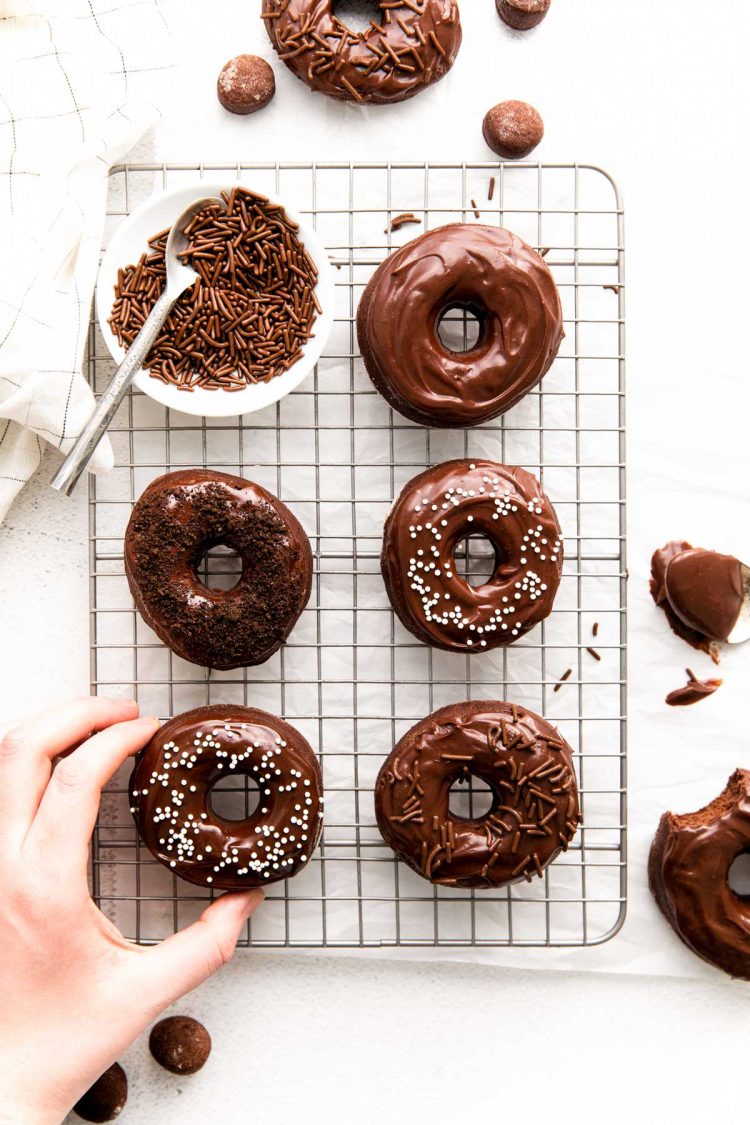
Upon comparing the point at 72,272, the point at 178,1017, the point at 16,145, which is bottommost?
the point at 178,1017

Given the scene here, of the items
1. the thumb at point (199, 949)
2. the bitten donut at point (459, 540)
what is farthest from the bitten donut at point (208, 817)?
the bitten donut at point (459, 540)

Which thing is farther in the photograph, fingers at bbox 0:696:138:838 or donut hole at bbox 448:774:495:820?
donut hole at bbox 448:774:495:820

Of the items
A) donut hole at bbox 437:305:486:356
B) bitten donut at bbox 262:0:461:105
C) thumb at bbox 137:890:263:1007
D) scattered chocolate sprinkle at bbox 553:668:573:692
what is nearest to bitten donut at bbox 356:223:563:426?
donut hole at bbox 437:305:486:356

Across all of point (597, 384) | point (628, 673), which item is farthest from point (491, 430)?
point (628, 673)

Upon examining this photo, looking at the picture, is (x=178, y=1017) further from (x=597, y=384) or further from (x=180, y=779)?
(x=597, y=384)

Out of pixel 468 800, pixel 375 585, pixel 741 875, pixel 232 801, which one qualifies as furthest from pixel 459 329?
pixel 741 875

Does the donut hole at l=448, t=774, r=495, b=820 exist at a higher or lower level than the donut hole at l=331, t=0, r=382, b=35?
lower

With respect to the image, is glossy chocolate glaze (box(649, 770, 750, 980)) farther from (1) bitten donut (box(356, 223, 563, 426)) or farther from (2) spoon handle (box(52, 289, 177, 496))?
(2) spoon handle (box(52, 289, 177, 496))

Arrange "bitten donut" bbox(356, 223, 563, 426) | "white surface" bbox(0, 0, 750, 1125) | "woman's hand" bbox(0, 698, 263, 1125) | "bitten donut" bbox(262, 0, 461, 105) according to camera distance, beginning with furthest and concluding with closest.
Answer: "white surface" bbox(0, 0, 750, 1125) → "bitten donut" bbox(262, 0, 461, 105) → "bitten donut" bbox(356, 223, 563, 426) → "woman's hand" bbox(0, 698, 263, 1125)

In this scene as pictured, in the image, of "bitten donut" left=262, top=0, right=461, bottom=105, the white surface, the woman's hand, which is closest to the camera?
the woman's hand
